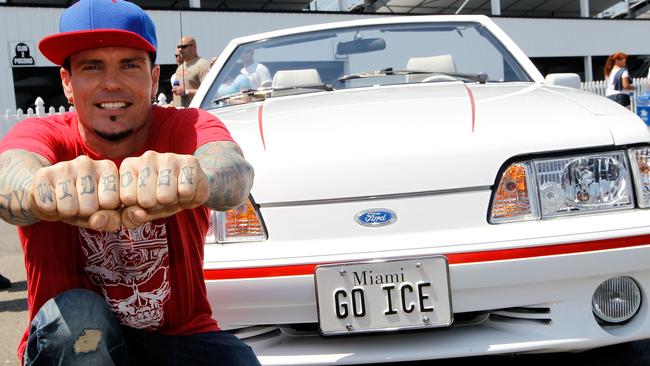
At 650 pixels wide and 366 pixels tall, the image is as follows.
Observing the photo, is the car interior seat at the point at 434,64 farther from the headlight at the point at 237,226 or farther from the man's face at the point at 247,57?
the headlight at the point at 237,226

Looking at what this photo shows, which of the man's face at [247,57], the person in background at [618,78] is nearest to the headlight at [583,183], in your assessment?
the man's face at [247,57]

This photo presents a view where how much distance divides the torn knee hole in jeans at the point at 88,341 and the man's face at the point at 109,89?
45cm

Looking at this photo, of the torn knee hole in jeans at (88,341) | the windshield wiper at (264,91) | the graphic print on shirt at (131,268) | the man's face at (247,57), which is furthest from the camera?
the man's face at (247,57)

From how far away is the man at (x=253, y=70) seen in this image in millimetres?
3689

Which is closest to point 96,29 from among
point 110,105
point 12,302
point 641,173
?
point 110,105

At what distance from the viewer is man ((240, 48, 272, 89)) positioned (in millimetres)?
3689

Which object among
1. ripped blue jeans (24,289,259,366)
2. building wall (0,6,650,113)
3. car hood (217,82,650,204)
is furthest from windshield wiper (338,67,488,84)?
building wall (0,6,650,113)

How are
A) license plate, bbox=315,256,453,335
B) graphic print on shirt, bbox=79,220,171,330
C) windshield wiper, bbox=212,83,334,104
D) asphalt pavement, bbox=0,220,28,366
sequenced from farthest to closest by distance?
1. windshield wiper, bbox=212,83,334,104
2. asphalt pavement, bbox=0,220,28,366
3. license plate, bbox=315,256,453,335
4. graphic print on shirt, bbox=79,220,171,330

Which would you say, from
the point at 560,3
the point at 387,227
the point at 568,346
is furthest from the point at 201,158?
the point at 560,3

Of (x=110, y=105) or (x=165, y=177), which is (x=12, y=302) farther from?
(x=165, y=177)

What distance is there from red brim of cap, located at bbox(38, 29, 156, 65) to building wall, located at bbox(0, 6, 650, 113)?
533 inches

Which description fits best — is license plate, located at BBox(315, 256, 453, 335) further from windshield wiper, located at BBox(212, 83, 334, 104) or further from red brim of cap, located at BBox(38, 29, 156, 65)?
windshield wiper, located at BBox(212, 83, 334, 104)

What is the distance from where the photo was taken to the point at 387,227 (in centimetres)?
221

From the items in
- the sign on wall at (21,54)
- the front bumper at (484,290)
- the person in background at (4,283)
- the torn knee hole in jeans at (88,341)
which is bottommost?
the person in background at (4,283)
